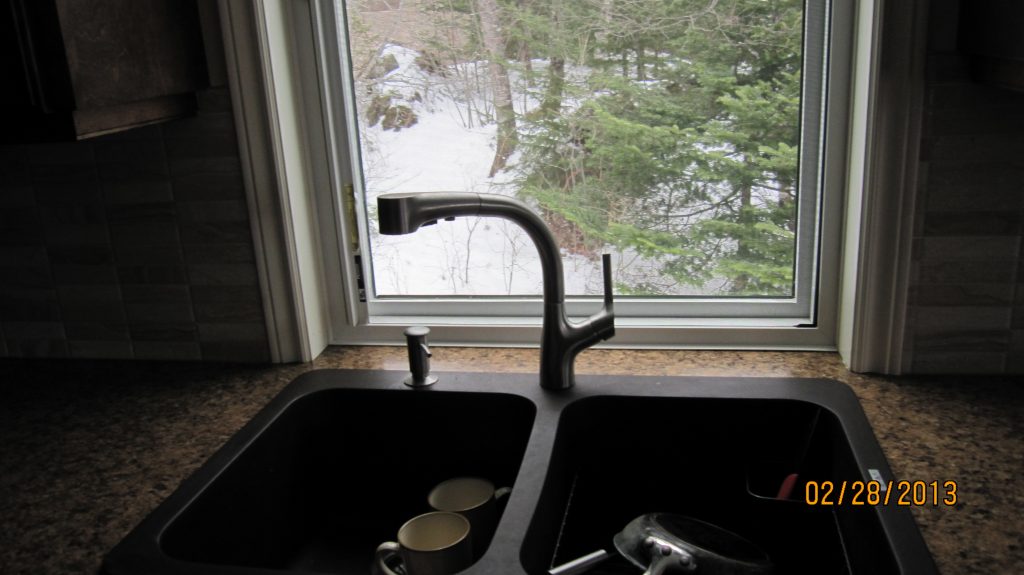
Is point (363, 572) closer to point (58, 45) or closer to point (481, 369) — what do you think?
point (481, 369)

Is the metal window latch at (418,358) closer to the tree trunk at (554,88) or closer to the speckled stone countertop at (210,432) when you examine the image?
the speckled stone countertop at (210,432)

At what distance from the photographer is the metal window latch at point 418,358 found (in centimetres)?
124

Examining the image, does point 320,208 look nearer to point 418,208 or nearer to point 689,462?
point 418,208

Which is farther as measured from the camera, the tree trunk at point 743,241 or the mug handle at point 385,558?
the tree trunk at point 743,241

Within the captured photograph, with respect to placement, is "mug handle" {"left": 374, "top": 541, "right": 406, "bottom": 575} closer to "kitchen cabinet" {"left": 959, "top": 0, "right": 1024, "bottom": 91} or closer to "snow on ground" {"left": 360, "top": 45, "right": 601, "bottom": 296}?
"snow on ground" {"left": 360, "top": 45, "right": 601, "bottom": 296}

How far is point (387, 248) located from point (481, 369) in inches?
12.4

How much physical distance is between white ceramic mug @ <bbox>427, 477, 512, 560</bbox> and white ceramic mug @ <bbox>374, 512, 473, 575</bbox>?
1.8 inches

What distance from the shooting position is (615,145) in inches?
52.9

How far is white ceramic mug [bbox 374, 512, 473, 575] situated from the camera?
3.16 feet

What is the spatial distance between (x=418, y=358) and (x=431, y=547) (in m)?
0.32

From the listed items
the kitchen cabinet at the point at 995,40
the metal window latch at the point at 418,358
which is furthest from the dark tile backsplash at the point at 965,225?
the metal window latch at the point at 418,358

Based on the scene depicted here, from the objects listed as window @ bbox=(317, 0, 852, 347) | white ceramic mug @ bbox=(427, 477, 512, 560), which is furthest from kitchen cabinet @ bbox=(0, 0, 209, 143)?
white ceramic mug @ bbox=(427, 477, 512, 560)
